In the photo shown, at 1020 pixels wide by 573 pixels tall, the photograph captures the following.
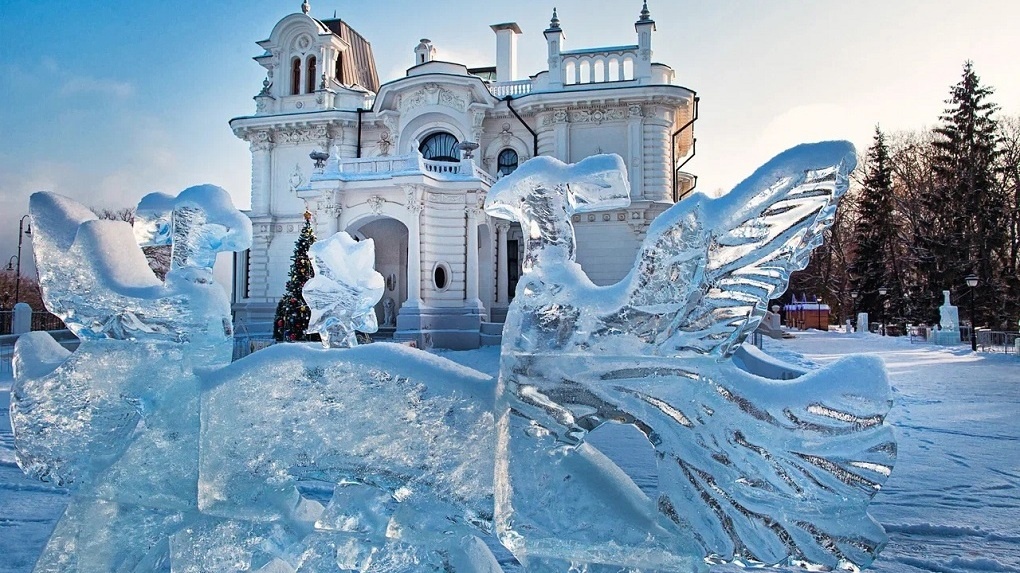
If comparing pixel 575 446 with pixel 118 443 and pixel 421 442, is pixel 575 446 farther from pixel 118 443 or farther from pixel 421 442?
pixel 118 443

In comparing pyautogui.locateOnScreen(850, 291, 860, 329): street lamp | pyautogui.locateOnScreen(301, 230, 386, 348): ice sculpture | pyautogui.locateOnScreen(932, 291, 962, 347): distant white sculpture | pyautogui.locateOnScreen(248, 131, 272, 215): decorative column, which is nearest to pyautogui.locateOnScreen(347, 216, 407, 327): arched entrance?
pyautogui.locateOnScreen(248, 131, 272, 215): decorative column

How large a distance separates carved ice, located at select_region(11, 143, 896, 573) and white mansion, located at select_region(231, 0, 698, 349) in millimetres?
14203

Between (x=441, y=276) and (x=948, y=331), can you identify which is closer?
(x=441, y=276)

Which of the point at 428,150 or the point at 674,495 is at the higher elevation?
the point at 428,150

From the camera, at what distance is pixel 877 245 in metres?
33.6

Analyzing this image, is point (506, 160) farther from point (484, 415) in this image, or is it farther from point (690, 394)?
point (690, 394)

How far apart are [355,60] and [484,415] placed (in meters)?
27.0

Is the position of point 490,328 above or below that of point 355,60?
below

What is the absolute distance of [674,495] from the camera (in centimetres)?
Result: 145

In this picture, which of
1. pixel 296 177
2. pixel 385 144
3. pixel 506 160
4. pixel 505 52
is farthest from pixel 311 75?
pixel 506 160

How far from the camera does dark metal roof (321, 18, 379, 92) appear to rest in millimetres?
24656

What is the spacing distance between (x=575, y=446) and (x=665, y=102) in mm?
20686

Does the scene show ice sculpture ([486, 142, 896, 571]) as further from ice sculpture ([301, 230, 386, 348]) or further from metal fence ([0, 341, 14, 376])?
metal fence ([0, 341, 14, 376])

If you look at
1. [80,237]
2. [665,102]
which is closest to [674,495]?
[80,237]
